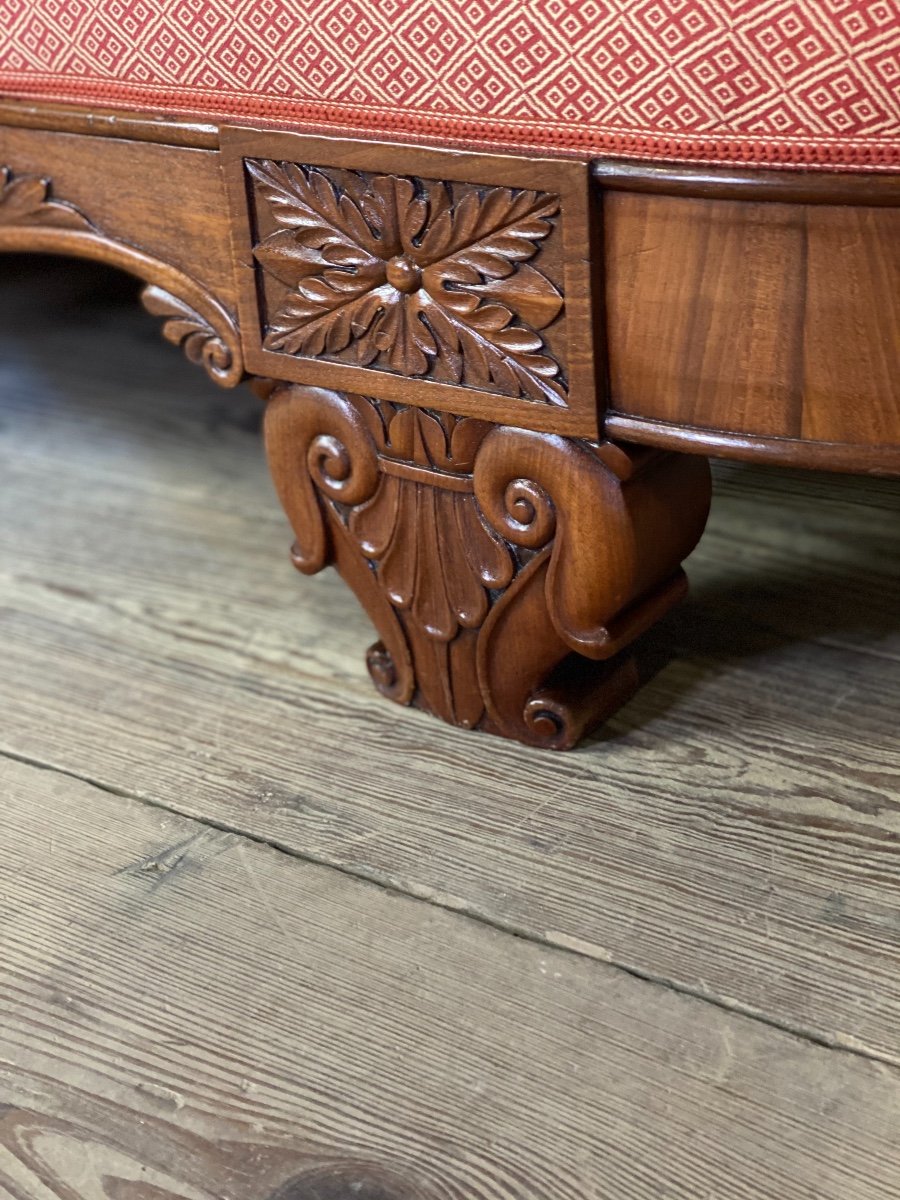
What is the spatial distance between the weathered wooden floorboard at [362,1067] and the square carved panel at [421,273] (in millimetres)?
260

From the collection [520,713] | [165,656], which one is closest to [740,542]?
[520,713]

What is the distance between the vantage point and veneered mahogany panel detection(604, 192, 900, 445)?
57cm

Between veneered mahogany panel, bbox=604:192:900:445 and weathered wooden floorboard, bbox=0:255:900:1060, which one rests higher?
veneered mahogany panel, bbox=604:192:900:445

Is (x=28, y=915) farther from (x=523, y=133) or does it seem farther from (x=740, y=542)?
(x=740, y=542)

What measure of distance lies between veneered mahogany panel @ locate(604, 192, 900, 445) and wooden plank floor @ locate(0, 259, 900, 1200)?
0.77ft

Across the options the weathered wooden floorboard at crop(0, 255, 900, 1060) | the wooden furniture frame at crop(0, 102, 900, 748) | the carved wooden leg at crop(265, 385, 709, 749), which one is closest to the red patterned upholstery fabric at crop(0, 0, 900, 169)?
the wooden furniture frame at crop(0, 102, 900, 748)

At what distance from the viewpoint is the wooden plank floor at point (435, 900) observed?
1.87 ft

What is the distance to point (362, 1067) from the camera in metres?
0.61

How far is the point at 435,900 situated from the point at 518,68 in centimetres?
39

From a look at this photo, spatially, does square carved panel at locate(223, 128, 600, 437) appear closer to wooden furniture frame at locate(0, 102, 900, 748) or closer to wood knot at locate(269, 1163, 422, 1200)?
wooden furniture frame at locate(0, 102, 900, 748)

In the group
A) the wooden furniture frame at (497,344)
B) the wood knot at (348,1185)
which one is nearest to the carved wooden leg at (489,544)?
the wooden furniture frame at (497,344)

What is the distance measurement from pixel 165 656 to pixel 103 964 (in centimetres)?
30

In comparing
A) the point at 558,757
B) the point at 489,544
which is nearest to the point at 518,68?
the point at 489,544

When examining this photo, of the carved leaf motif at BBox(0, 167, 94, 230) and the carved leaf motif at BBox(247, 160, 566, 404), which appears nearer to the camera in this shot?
the carved leaf motif at BBox(247, 160, 566, 404)
